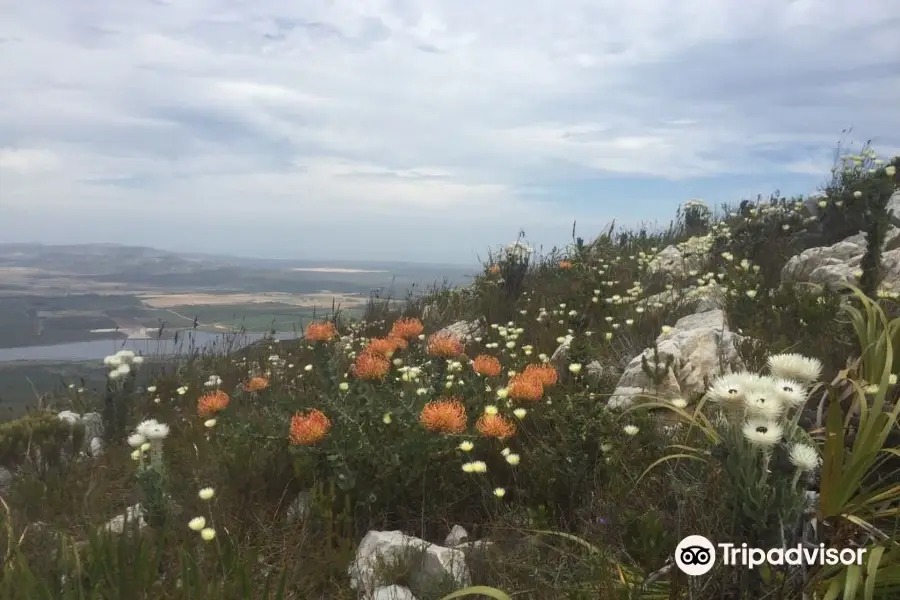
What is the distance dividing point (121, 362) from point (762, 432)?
498 cm

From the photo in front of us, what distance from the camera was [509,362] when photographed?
4.97 metres

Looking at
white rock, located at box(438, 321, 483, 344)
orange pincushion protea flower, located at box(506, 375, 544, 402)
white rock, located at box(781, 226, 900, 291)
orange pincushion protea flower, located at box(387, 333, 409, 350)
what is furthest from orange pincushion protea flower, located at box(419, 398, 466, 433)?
white rock, located at box(781, 226, 900, 291)

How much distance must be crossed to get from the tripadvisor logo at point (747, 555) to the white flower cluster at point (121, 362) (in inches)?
181

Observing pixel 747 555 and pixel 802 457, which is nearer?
pixel 802 457

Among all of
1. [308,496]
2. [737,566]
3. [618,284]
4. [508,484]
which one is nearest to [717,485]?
[737,566]

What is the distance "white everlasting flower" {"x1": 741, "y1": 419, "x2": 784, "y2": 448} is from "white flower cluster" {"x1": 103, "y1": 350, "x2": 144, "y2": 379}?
190 inches

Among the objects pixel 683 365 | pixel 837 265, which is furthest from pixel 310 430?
pixel 837 265

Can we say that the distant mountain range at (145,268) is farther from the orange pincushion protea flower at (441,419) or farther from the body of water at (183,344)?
the orange pincushion protea flower at (441,419)

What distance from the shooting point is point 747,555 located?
193cm

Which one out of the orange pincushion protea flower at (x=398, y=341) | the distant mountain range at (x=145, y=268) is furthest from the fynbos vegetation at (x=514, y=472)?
the distant mountain range at (x=145, y=268)

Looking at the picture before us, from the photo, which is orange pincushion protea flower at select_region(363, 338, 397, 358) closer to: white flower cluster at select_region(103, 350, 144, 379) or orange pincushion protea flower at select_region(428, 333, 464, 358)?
orange pincushion protea flower at select_region(428, 333, 464, 358)

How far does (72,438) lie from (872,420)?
5.52 metres

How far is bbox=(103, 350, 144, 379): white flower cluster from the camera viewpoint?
16.4ft

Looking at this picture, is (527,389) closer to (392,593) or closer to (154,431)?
(392,593)
